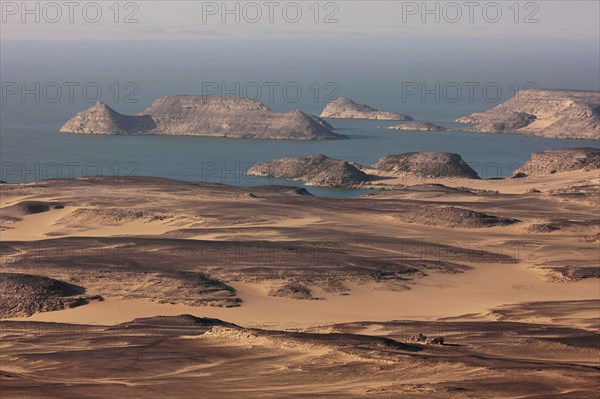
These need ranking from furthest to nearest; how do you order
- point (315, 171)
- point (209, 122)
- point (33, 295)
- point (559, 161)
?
1. point (209, 122)
2. point (559, 161)
3. point (315, 171)
4. point (33, 295)

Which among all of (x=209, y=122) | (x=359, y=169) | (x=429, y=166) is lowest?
(x=359, y=169)

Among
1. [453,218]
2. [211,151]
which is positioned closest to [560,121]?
[211,151]

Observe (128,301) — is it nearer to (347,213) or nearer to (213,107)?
(347,213)

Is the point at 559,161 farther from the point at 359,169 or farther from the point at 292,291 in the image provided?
the point at 292,291

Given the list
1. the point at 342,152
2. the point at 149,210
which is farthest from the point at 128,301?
the point at 342,152

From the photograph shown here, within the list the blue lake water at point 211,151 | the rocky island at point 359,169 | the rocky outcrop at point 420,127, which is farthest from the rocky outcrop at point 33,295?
the rocky outcrop at point 420,127

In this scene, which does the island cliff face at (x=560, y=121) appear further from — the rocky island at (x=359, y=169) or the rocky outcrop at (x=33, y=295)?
the rocky outcrop at (x=33, y=295)

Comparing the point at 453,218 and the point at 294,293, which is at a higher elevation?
the point at 453,218
